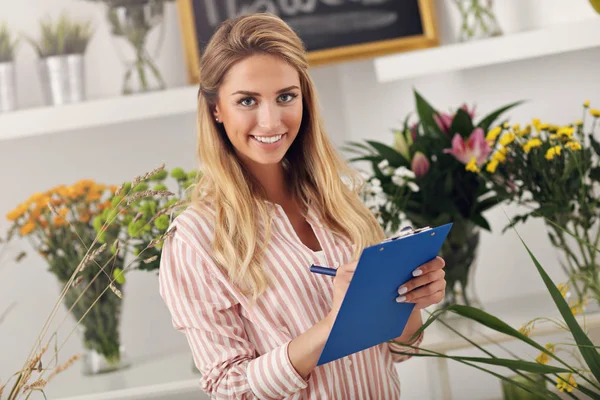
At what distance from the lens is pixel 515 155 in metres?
1.71

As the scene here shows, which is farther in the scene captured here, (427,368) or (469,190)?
(427,368)

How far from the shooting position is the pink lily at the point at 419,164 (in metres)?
1.75

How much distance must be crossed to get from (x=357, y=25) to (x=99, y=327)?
98 cm

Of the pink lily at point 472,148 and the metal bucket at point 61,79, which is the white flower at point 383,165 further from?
the metal bucket at point 61,79

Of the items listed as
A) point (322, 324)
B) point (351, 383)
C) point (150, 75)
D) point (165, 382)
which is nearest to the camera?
point (322, 324)

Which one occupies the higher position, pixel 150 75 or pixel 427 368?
pixel 150 75

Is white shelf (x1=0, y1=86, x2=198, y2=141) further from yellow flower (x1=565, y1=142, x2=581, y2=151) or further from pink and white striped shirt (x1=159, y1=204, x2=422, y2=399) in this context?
yellow flower (x1=565, y1=142, x2=581, y2=151)

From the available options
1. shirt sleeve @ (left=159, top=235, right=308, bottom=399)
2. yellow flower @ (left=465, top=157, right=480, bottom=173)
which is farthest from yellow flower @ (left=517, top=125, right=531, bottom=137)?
shirt sleeve @ (left=159, top=235, right=308, bottom=399)

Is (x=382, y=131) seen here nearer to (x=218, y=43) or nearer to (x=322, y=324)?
(x=218, y=43)

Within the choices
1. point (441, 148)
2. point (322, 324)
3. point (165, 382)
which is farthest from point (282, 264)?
point (441, 148)

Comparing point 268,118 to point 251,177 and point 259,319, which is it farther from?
point 259,319

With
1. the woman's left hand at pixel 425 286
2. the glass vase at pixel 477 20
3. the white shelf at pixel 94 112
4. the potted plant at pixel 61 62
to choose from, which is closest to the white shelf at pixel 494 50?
the glass vase at pixel 477 20

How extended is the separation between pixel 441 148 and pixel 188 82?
26.7 inches

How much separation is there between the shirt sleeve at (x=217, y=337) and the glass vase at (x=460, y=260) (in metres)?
0.75
